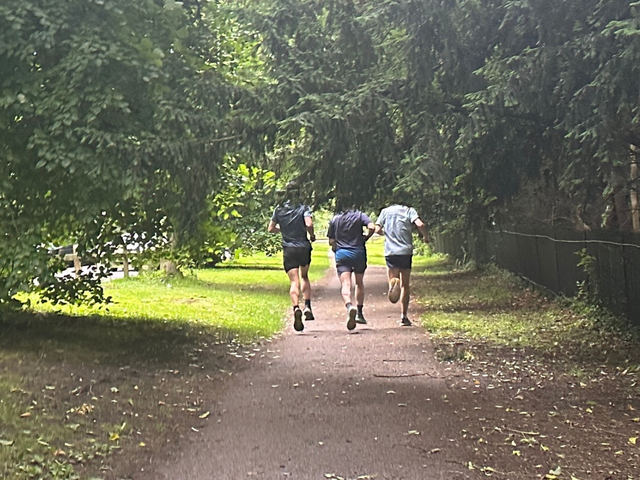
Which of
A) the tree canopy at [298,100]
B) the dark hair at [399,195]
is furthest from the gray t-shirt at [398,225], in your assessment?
the dark hair at [399,195]

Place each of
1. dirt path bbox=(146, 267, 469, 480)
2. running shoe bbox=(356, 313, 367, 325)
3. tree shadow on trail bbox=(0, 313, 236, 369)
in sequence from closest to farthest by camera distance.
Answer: dirt path bbox=(146, 267, 469, 480) < tree shadow on trail bbox=(0, 313, 236, 369) < running shoe bbox=(356, 313, 367, 325)

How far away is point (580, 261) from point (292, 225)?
17.2 feet

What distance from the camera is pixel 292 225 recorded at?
11.2m

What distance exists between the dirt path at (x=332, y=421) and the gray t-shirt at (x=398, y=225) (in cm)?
155

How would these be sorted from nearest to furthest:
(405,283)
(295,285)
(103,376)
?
(103,376) → (295,285) → (405,283)

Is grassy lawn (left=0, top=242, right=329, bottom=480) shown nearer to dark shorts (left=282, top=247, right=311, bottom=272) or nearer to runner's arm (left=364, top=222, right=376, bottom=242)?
dark shorts (left=282, top=247, right=311, bottom=272)

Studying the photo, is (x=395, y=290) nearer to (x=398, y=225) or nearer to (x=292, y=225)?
(x=398, y=225)

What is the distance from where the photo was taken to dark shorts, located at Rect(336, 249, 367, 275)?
11.8 metres

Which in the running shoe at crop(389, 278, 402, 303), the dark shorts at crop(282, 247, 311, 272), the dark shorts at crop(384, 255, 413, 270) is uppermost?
the dark shorts at crop(282, 247, 311, 272)

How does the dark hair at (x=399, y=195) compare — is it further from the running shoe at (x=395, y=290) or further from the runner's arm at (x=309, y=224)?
the running shoe at (x=395, y=290)

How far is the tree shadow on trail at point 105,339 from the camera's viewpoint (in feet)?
29.5

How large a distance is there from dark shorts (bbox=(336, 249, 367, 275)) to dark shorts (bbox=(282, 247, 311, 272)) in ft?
1.79

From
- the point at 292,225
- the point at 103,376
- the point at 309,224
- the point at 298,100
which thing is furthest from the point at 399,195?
the point at 103,376

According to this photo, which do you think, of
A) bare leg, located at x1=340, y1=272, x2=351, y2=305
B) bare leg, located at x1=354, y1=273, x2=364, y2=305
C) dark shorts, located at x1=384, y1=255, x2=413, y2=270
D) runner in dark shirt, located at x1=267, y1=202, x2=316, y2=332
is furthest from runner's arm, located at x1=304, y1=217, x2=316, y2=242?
dark shorts, located at x1=384, y1=255, x2=413, y2=270
